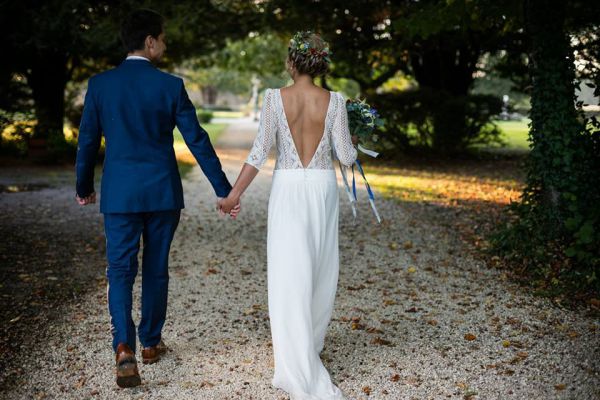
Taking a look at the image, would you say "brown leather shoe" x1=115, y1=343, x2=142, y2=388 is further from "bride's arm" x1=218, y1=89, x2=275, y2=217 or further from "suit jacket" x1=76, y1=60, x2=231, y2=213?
"bride's arm" x1=218, y1=89, x2=275, y2=217

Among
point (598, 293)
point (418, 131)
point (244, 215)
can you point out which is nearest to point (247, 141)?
point (418, 131)

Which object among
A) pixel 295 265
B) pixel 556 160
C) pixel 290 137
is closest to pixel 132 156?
pixel 290 137

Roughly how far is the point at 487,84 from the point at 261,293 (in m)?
48.7

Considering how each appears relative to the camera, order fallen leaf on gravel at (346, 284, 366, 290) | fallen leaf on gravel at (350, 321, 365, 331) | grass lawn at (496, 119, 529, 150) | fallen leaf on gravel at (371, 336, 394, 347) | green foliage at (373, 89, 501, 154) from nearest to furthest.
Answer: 1. fallen leaf on gravel at (371, 336, 394, 347)
2. fallen leaf on gravel at (350, 321, 365, 331)
3. fallen leaf on gravel at (346, 284, 366, 290)
4. green foliage at (373, 89, 501, 154)
5. grass lawn at (496, 119, 529, 150)

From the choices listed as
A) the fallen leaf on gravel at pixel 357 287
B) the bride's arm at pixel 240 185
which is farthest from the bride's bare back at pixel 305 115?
the fallen leaf on gravel at pixel 357 287

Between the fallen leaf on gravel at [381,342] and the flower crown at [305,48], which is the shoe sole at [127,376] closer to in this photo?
the fallen leaf on gravel at [381,342]

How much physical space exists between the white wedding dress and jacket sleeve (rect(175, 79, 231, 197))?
0.27m

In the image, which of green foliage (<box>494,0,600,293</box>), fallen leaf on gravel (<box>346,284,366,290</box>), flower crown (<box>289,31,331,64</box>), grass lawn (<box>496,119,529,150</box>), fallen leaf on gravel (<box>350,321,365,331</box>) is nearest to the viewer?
flower crown (<box>289,31,331,64</box>)

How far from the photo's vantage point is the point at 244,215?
33.3 feet

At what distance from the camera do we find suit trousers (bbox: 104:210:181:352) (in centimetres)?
395

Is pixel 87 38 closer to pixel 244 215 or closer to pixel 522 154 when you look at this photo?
pixel 244 215

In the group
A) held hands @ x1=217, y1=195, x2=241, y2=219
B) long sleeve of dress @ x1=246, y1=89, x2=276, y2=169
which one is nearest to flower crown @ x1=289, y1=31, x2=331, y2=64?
long sleeve of dress @ x1=246, y1=89, x2=276, y2=169

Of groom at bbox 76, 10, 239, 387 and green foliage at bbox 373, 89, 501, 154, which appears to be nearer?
groom at bbox 76, 10, 239, 387

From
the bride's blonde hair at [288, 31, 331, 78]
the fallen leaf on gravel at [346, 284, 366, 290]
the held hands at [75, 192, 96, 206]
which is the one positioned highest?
the bride's blonde hair at [288, 31, 331, 78]
